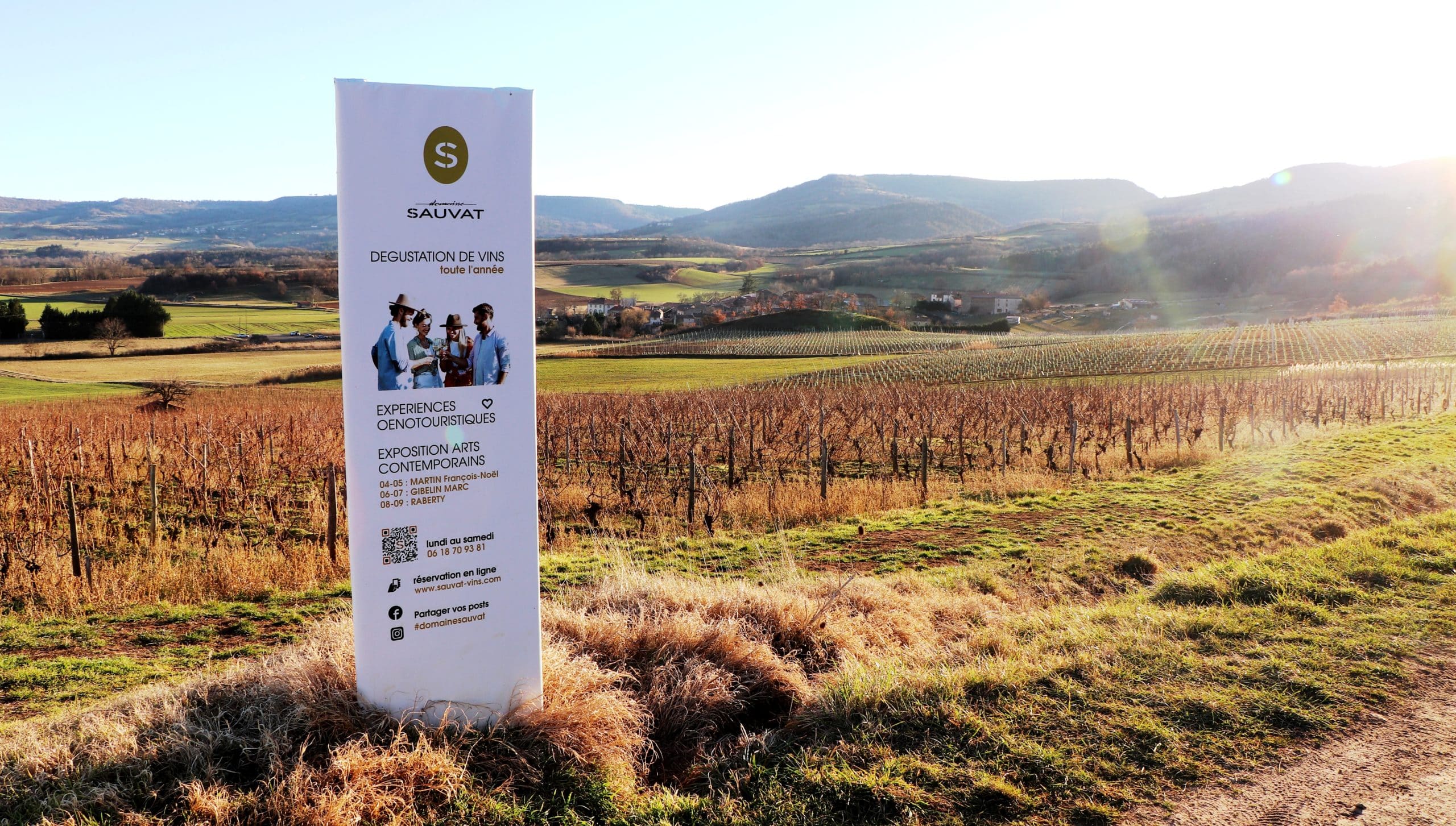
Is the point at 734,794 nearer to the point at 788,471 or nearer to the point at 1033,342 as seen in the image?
the point at 788,471

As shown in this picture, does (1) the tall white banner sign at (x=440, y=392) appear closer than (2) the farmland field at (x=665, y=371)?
Yes

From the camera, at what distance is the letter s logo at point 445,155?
4.31 metres

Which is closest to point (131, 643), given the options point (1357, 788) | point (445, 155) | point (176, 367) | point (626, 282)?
point (445, 155)

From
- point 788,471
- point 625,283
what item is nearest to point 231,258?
point 625,283

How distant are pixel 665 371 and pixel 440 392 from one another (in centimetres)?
5338

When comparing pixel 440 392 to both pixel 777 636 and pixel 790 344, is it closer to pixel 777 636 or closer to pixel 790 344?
pixel 777 636

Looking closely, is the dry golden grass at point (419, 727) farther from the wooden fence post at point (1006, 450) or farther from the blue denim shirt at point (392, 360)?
the wooden fence post at point (1006, 450)

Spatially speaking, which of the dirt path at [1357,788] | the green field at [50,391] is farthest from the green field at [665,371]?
the dirt path at [1357,788]

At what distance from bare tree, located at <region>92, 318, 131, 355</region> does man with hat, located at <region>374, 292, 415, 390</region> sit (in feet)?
228

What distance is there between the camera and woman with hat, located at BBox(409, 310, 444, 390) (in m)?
4.31

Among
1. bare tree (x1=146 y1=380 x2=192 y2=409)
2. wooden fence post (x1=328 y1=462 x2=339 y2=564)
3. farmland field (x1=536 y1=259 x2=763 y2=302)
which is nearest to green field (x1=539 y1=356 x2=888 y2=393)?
bare tree (x1=146 y1=380 x2=192 y2=409)

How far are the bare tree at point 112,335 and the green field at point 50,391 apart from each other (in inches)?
626

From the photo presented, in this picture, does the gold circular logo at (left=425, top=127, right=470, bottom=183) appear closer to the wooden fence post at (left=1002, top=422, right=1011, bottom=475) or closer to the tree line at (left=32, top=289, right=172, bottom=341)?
the wooden fence post at (left=1002, top=422, right=1011, bottom=475)

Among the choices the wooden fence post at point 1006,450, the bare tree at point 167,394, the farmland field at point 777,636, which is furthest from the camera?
the bare tree at point 167,394
